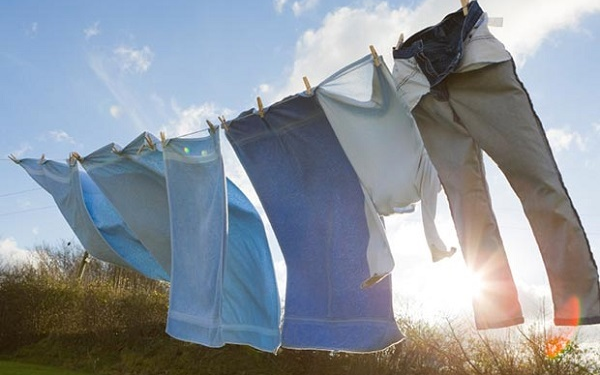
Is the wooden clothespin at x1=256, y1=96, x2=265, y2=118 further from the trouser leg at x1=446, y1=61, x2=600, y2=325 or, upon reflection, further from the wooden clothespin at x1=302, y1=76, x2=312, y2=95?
the trouser leg at x1=446, y1=61, x2=600, y2=325

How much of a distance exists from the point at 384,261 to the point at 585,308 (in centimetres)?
80

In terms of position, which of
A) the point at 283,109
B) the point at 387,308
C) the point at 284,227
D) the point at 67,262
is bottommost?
the point at 387,308

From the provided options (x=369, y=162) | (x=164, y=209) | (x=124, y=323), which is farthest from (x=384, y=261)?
(x=124, y=323)

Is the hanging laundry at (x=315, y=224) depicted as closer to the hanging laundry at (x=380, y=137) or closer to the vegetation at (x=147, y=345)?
the hanging laundry at (x=380, y=137)

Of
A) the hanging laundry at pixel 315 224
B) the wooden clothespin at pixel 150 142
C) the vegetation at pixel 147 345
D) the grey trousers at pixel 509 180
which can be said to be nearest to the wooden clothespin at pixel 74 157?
the wooden clothespin at pixel 150 142

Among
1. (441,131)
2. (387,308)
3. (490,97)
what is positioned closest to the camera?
(490,97)

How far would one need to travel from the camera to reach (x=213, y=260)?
2961 mm

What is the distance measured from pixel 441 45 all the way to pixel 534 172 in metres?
0.66

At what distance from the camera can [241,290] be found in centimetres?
324

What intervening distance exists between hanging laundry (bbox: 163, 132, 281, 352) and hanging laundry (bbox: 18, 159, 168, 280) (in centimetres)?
70

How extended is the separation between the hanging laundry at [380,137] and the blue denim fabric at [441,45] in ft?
0.52

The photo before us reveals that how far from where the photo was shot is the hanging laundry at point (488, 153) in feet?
6.30

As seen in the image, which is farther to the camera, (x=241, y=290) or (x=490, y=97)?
(x=241, y=290)

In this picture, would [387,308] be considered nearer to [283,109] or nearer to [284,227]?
[284,227]
